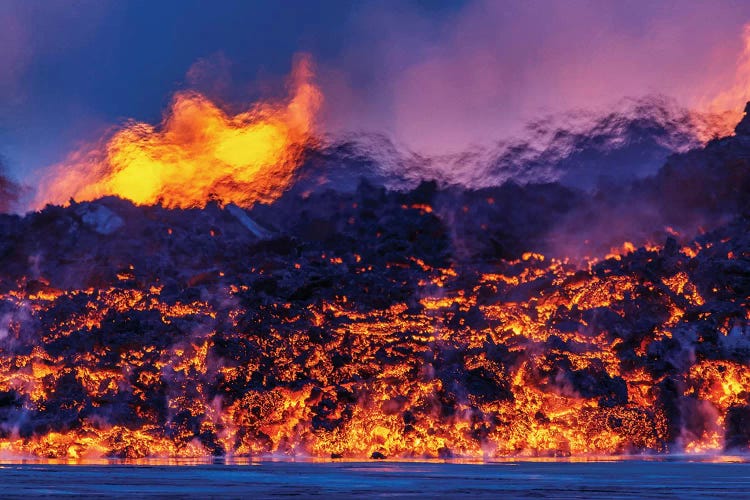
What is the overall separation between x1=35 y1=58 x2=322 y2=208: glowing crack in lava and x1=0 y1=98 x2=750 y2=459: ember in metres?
0.29

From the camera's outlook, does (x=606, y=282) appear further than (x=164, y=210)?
No

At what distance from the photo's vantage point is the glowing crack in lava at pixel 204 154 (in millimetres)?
41625

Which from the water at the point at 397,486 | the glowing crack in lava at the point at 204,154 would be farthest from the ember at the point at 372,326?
the water at the point at 397,486

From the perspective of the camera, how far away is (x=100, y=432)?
112 feet

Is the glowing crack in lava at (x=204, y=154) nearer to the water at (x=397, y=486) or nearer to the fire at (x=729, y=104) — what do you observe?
the fire at (x=729, y=104)

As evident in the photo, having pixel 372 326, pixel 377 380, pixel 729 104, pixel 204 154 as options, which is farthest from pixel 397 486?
pixel 729 104

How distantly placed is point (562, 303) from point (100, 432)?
55.1 feet

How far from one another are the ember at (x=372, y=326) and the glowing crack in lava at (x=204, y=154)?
288mm

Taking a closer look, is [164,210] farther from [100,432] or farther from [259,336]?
[100,432]

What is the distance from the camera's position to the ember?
111ft

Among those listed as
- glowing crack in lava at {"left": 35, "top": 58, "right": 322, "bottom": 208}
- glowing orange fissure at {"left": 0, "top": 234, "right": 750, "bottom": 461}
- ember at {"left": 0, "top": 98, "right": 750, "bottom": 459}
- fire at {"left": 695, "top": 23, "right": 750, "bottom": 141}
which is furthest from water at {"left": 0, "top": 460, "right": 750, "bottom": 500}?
glowing crack in lava at {"left": 35, "top": 58, "right": 322, "bottom": 208}

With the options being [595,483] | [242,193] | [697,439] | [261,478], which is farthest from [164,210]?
[595,483]

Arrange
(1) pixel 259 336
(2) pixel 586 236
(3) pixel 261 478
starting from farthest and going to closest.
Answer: (2) pixel 586 236 → (1) pixel 259 336 → (3) pixel 261 478

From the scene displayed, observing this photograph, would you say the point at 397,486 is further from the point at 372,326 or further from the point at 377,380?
the point at 372,326
